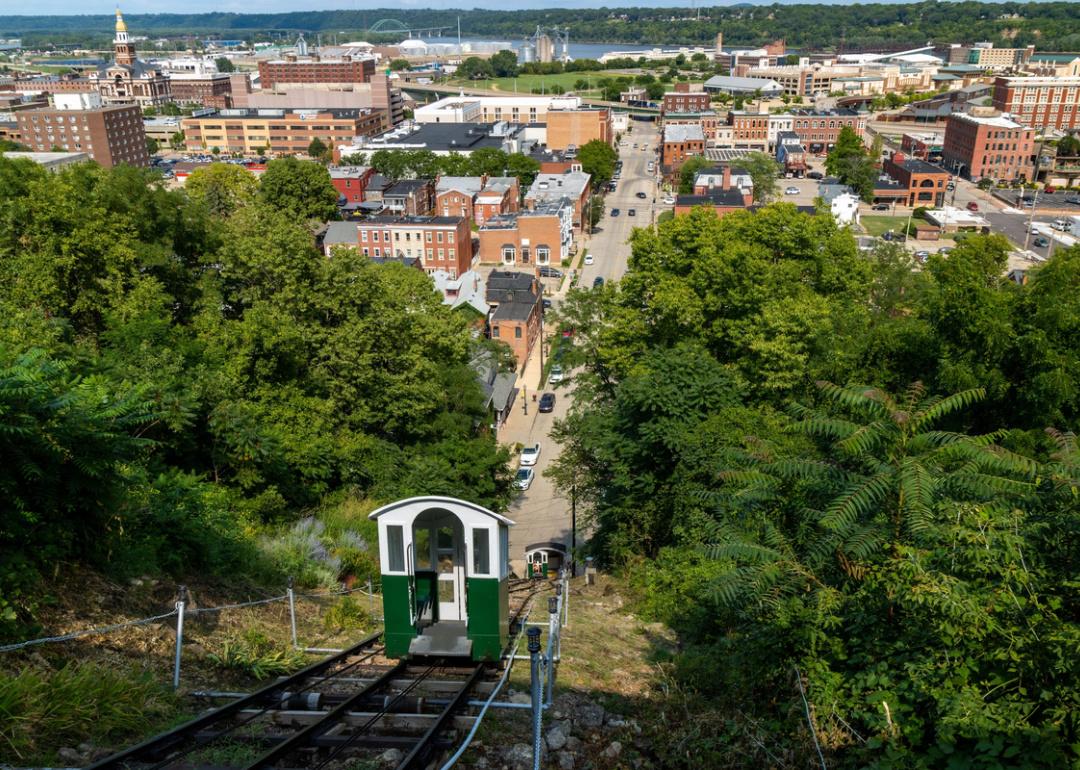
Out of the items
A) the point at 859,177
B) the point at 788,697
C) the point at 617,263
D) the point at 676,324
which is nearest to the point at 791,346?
the point at 676,324

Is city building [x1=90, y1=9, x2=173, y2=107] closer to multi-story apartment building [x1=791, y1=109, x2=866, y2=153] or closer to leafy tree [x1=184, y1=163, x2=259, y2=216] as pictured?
leafy tree [x1=184, y1=163, x2=259, y2=216]

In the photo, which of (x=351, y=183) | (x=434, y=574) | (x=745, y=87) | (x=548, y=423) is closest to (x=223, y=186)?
(x=351, y=183)

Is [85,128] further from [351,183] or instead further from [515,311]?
[515,311]

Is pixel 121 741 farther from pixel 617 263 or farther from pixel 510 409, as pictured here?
pixel 617 263

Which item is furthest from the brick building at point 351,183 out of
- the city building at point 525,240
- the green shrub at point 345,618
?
the green shrub at point 345,618

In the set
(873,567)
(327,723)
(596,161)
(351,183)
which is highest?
(873,567)

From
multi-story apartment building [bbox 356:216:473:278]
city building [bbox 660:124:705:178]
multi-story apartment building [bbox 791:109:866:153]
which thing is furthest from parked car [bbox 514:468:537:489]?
multi-story apartment building [bbox 791:109:866:153]

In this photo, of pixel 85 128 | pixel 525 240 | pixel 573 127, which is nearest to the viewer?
pixel 525 240
